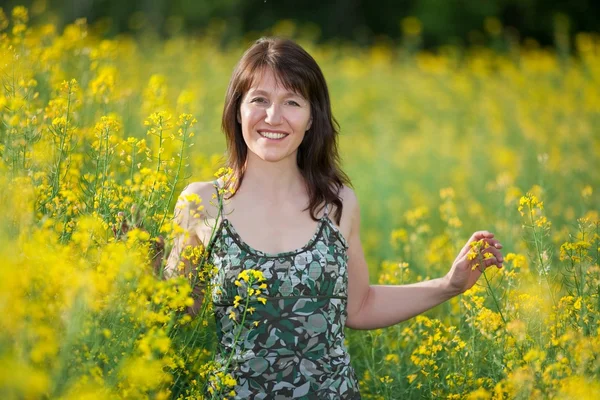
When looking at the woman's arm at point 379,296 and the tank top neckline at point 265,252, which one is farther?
the woman's arm at point 379,296

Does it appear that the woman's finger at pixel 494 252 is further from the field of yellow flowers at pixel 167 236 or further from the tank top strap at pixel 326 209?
the tank top strap at pixel 326 209

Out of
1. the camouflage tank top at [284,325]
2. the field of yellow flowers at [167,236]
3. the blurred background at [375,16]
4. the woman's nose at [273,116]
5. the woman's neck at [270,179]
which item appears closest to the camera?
the field of yellow flowers at [167,236]

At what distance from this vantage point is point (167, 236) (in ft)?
8.24

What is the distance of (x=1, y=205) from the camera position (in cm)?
229

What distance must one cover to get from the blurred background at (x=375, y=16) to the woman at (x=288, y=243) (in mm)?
13300

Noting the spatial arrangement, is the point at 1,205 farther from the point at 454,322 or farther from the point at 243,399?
the point at 454,322

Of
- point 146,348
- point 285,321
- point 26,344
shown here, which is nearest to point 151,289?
point 146,348

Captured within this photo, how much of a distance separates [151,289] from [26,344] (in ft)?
1.20

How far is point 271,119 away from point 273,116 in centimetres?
1

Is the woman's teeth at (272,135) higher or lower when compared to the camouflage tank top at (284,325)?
higher

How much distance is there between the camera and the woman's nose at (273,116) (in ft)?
9.28

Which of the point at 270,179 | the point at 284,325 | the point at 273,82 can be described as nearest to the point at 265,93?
the point at 273,82

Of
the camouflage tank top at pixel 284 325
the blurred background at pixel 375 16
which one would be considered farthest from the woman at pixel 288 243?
the blurred background at pixel 375 16

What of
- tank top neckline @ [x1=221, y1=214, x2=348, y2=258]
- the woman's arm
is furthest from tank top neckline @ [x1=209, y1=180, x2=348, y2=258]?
the woman's arm
